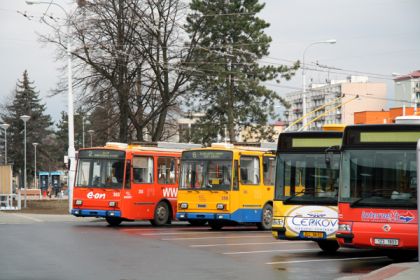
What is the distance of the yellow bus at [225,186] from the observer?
26.4 m

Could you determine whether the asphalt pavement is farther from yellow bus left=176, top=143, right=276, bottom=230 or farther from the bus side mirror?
the bus side mirror

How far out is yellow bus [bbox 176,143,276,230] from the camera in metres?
26.4

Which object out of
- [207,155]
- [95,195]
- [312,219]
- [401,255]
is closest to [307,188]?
[312,219]

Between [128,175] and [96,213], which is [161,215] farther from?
[96,213]

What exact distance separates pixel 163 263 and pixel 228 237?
803 cm

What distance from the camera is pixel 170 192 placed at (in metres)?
29.4

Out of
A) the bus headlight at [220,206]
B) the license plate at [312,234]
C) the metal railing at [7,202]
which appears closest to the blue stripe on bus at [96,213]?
the bus headlight at [220,206]

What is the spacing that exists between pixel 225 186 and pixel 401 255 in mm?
9784

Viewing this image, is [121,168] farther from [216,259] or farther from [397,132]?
[397,132]

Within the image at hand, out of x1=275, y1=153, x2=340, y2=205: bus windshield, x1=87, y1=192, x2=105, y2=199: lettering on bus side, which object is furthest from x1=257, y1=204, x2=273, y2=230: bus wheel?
x1=275, y1=153, x2=340, y2=205: bus windshield

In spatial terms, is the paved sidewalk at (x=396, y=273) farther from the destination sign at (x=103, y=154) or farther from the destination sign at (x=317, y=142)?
the destination sign at (x=103, y=154)

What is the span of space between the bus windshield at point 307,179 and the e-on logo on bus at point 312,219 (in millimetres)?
175

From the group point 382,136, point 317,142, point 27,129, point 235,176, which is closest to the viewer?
point 382,136

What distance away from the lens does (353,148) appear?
16.5 metres
